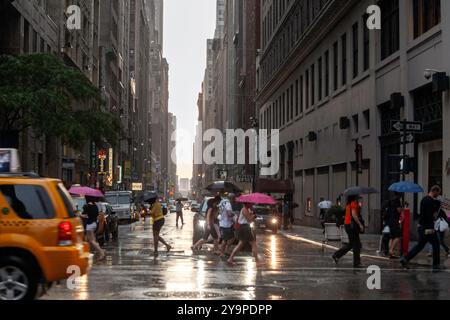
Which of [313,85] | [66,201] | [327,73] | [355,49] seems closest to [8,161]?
[66,201]

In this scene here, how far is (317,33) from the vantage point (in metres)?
47.6

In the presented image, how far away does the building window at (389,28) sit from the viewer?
32.4 metres

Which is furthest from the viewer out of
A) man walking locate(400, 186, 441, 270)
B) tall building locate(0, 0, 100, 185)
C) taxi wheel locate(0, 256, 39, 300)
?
tall building locate(0, 0, 100, 185)

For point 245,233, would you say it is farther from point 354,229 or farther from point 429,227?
point 429,227

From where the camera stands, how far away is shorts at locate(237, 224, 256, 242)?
59.5ft

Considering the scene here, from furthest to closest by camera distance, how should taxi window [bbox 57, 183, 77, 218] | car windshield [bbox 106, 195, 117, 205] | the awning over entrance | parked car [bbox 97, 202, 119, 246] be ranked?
the awning over entrance → car windshield [bbox 106, 195, 117, 205] → parked car [bbox 97, 202, 119, 246] → taxi window [bbox 57, 183, 77, 218]

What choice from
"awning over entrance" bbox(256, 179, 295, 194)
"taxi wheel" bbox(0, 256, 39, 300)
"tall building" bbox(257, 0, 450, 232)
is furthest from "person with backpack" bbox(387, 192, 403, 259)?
"awning over entrance" bbox(256, 179, 295, 194)

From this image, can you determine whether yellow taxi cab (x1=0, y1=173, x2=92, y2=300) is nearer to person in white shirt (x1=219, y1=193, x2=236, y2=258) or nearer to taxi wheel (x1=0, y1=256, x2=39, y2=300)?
Result: taxi wheel (x1=0, y1=256, x2=39, y2=300)

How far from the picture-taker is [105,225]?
89.0ft

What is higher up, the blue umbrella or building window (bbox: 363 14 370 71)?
building window (bbox: 363 14 370 71)

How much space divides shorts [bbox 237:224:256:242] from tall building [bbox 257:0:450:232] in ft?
22.1

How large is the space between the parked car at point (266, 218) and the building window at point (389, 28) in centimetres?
1060
